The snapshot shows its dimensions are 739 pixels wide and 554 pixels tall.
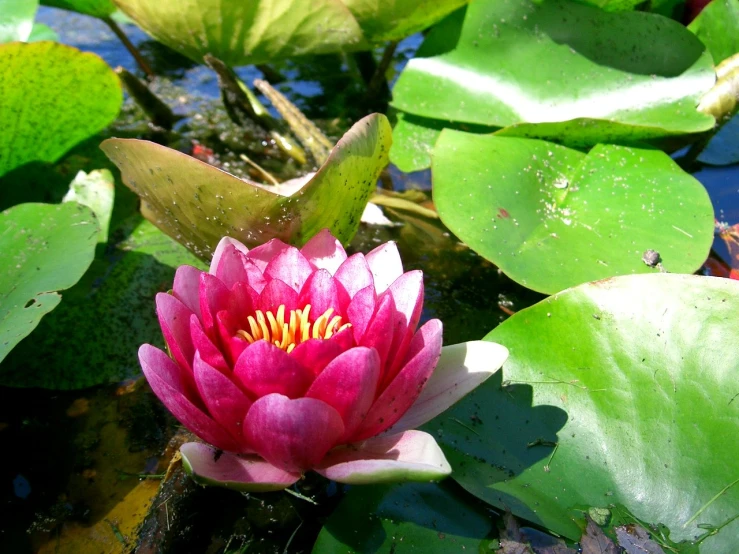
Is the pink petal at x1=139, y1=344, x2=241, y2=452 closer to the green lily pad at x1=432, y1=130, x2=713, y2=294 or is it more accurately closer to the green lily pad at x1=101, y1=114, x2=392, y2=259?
the green lily pad at x1=101, y1=114, x2=392, y2=259

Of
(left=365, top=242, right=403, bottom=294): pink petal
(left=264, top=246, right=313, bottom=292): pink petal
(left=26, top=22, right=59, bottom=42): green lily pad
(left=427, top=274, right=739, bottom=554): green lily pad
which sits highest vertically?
(left=26, top=22, right=59, bottom=42): green lily pad

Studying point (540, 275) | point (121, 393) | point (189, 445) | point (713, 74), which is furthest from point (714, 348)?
point (121, 393)

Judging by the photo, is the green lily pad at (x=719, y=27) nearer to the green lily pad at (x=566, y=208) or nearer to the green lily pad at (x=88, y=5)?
the green lily pad at (x=566, y=208)

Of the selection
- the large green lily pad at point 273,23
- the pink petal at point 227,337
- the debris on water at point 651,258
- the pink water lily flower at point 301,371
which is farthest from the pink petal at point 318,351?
the large green lily pad at point 273,23

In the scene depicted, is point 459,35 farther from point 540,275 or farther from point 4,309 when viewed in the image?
point 4,309

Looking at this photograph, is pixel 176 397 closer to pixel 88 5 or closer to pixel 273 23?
pixel 273 23

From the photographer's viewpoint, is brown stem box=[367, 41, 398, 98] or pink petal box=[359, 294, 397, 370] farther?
brown stem box=[367, 41, 398, 98]

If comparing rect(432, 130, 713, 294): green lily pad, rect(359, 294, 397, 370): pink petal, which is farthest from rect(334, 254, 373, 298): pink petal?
rect(432, 130, 713, 294): green lily pad
